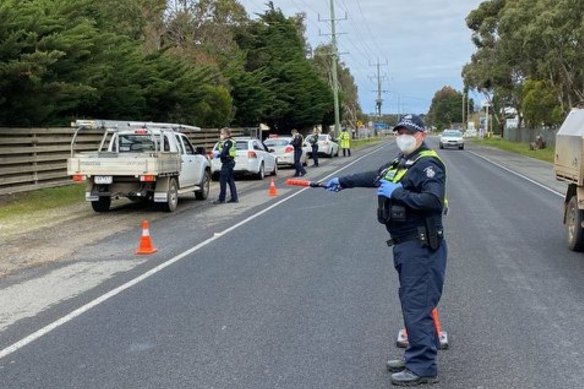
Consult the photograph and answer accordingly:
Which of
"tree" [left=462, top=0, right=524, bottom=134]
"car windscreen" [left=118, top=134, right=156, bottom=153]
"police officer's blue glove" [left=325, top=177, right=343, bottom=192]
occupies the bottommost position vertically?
"police officer's blue glove" [left=325, top=177, right=343, bottom=192]

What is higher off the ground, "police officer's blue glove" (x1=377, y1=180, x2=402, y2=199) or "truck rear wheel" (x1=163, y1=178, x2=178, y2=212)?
"police officer's blue glove" (x1=377, y1=180, x2=402, y2=199)

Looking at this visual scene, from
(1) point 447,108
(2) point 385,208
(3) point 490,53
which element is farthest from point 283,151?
(1) point 447,108

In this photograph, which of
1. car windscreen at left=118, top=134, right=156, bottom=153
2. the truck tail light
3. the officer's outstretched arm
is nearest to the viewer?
the officer's outstretched arm

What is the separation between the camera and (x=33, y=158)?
63.4 feet

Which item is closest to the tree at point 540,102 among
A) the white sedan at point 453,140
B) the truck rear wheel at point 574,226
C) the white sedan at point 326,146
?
the white sedan at point 453,140

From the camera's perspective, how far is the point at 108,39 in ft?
65.2

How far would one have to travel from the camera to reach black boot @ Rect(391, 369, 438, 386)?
4781 mm

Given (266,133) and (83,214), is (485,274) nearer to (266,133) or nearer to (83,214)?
(83,214)

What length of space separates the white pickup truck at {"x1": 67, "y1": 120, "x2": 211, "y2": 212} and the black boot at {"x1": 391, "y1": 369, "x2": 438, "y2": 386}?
34.3 feet

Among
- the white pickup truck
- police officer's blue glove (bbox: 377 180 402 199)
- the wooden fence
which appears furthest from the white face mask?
the wooden fence

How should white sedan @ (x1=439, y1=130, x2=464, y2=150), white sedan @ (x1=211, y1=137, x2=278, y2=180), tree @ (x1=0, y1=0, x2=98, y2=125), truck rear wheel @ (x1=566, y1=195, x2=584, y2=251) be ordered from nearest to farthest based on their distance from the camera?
truck rear wheel @ (x1=566, y1=195, x2=584, y2=251) → tree @ (x1=0, y1=0, x2=98, y2=125) → white sedan @ (x1=211, y1=137, x2=278, y2=180) → white sedan @ (x1=439, y1=130, x2=464, y2=150)

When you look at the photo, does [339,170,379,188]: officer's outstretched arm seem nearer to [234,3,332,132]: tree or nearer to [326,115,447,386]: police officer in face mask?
[326,115,447,386]: police officer in face mask

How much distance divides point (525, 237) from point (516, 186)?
10.4 m

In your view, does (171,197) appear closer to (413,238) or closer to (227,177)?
(227,177)
